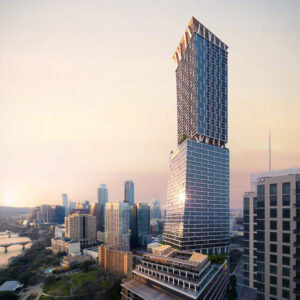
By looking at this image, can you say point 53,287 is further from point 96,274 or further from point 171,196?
point 171,196

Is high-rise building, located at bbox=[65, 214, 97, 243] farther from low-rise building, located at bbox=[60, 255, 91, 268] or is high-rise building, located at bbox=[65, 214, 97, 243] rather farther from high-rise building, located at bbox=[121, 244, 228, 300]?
high-rise building, located at bbox=[121, 244, 228, 300]

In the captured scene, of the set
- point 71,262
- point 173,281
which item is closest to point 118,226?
point 71,262

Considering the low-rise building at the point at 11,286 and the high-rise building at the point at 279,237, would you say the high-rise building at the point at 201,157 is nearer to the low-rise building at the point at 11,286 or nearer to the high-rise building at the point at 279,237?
the high-rise building at the point at 279,237

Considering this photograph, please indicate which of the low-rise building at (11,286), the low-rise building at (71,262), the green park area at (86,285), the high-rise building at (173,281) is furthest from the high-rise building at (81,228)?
the high-rise building at (173,281)

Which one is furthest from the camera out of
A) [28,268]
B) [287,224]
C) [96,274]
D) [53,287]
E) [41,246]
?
[41,246]

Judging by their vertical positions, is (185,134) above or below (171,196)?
above

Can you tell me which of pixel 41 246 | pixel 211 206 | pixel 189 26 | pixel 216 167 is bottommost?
pixel 41 246

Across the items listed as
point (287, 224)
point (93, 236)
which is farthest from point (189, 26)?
A: point (93, 236)
